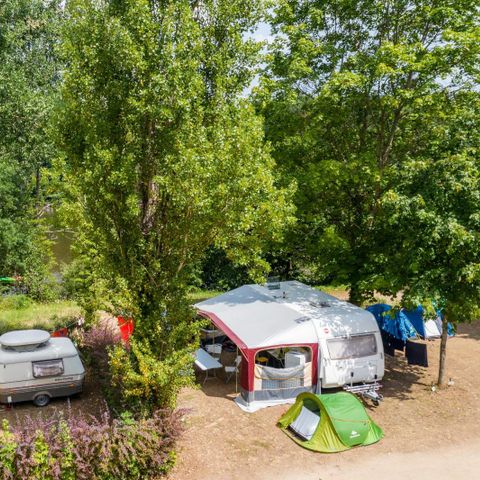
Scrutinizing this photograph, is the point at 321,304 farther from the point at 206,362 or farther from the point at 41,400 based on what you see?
the point at 41,400

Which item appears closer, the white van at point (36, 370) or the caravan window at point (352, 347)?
the white van at point (36, 370)

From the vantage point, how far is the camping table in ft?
48.0

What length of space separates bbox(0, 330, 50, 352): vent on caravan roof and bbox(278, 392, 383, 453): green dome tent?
6.54 metres

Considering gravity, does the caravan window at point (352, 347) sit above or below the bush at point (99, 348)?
above

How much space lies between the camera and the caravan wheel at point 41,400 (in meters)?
12.7

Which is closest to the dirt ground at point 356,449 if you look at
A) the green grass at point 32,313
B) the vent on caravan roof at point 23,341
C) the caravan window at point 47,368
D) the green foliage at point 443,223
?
the green foliage at point 443,223

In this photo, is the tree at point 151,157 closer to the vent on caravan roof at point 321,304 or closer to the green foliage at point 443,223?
the green foliage at point 443,223

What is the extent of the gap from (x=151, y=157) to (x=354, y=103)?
8541 millimetres

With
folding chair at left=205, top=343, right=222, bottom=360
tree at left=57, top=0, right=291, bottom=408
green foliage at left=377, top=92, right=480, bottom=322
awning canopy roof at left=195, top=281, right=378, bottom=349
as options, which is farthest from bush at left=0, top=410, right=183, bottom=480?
green foliage at left=377, top=92, right=480, bottom=322

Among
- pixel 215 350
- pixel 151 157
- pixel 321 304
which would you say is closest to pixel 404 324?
pixel 321 304

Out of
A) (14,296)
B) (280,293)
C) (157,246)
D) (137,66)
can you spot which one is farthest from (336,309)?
(14,296)

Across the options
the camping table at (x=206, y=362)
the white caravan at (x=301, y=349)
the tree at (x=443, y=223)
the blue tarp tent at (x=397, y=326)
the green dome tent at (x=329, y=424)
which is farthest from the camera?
the blue tarp tent at (x=397, y=326)

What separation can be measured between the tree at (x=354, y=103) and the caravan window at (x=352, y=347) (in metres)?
1.63

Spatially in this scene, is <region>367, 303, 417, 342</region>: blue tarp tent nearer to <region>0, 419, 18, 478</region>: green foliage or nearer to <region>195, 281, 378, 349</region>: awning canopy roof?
<region>195, 281, 378, 349</region>: awning canopy roof
